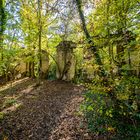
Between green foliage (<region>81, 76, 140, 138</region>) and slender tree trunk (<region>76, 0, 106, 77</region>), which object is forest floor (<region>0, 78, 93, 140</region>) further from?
slender tree trunk (<region>76, 0, 106, 77</region>)

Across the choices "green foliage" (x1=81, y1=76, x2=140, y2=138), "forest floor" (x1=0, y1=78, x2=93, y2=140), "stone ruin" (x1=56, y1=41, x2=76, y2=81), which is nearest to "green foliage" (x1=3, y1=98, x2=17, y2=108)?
"forest floor" (x1=0, y1=78, x2=93, y2=140)

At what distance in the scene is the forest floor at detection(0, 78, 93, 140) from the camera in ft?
21.1

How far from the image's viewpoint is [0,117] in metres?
7.53

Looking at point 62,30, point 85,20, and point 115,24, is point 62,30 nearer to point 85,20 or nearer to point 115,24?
point 85,20

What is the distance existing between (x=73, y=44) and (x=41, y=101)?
189 inches

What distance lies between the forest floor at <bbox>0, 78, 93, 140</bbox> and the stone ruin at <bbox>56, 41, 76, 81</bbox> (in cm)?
207

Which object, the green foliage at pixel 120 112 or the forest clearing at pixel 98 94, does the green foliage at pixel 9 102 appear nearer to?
the forest clearing at pixel 98 94

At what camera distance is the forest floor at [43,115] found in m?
6.43

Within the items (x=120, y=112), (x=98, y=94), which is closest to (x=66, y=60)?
(x=98, y=94)

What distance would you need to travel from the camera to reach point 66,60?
43.0 feet

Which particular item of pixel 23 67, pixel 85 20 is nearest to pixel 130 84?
pixel 85 20

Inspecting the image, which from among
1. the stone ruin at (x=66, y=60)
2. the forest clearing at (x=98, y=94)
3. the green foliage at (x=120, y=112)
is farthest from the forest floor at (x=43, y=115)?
the stone ruin at (x=66, y=60)

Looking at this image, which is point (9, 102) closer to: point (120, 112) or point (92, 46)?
point (92, 46)

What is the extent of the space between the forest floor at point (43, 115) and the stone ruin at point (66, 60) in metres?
2.07
